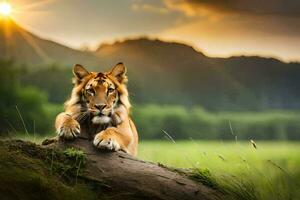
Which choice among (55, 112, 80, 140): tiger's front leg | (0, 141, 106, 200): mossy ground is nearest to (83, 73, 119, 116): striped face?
(55, 112, 80, 140): tiger's front leg

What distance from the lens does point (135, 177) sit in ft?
18.9

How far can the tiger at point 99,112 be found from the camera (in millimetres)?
5938

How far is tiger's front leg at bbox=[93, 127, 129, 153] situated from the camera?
5887mm

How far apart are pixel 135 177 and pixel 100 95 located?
866 millimetres

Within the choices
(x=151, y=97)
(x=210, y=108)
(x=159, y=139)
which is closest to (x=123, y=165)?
(x=159, y=139)

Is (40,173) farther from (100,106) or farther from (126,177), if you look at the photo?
(100,106)

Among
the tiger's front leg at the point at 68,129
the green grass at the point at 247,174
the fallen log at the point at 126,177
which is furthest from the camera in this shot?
the green grass at the point at 247,174

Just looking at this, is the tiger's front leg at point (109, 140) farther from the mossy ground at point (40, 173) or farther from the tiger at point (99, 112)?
the mossy ground at point (40, 173)

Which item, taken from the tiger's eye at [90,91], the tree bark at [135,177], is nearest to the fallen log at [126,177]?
the tree bark at [135,177]

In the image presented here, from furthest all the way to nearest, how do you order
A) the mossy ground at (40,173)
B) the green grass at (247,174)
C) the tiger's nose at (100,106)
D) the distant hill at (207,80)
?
1. the distant hill at (207,80)
2. the tiger's nose at (100,106)
3. the green grass at (247,174)
4. the mossy ground at (40,173)

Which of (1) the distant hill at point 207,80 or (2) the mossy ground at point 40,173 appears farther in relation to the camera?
(1) the distant hill at point 207,80

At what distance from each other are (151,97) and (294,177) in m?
13.2

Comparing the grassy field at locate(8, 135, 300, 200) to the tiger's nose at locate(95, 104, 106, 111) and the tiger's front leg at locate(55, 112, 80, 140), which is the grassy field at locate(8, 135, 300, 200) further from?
the tiger's nose at locate(95, 104, 106, 111)

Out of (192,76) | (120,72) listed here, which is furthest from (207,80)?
(120,72)
